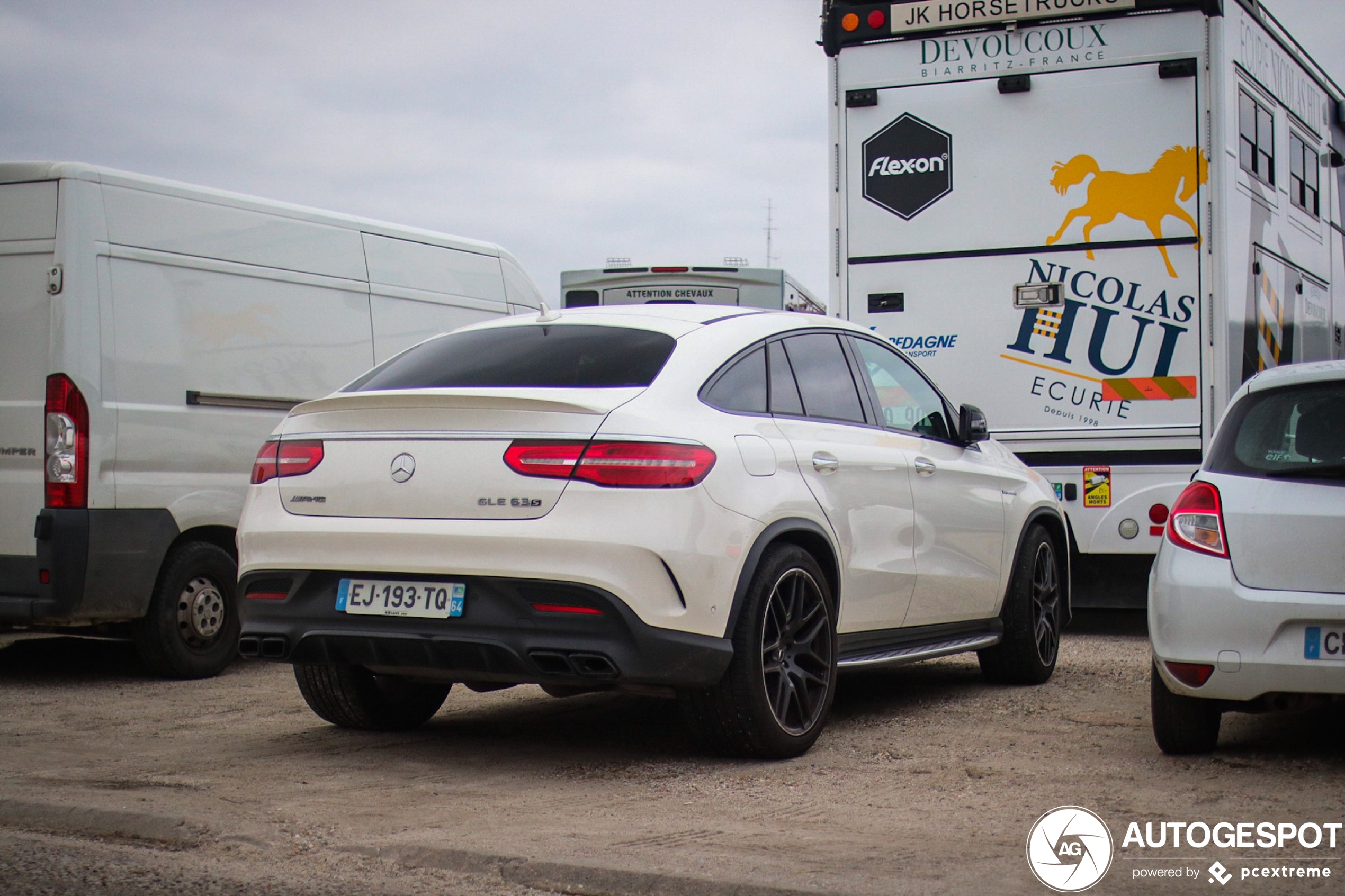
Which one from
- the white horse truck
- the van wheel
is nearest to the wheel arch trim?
the van wheel

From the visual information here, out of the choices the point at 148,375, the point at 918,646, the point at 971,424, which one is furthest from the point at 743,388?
the point at 148,375

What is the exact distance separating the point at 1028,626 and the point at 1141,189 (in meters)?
3.50

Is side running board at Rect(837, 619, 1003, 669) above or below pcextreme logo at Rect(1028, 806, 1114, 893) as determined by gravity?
above

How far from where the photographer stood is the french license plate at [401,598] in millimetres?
5152

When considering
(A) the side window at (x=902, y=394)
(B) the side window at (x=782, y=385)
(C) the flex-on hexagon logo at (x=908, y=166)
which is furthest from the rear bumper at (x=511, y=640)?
(C) the flex-on hexagon logo at (x=908, y=166)

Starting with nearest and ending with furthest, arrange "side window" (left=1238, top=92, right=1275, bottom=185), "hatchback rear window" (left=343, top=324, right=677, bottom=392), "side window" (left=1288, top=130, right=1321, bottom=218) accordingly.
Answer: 1. "hatchback rear window" (left=343, top=324, right=677, bottom=392)
2. "side window" (left=1238, top=92, right=1275, bottom=185)
3. "side window" (left=1288, top=130, right=1321, bottom=218)

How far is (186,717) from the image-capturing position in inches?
275

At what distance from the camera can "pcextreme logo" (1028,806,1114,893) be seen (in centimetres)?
393

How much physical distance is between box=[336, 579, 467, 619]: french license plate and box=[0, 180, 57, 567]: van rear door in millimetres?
3191

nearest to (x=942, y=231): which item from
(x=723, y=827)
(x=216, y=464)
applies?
(x=216, y=464)

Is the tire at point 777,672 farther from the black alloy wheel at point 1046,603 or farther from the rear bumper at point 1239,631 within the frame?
the black alloy wheel at point 1046,603

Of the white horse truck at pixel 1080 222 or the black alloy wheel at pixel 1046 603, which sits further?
the white horse truck at pixel 1080 222

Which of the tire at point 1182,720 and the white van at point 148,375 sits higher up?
the white van at point 148,375

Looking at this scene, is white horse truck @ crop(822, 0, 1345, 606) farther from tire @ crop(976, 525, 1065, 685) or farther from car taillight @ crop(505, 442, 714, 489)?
car taillight @ crop(505, 442, 714, 489)
